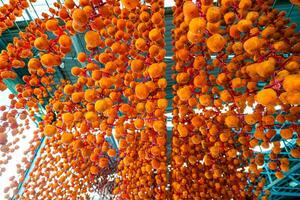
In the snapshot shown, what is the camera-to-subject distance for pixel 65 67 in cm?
673

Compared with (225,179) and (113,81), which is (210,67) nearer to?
(113,81)

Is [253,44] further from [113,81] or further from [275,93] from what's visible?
[113,81]

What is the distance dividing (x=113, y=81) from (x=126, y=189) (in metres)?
3.31

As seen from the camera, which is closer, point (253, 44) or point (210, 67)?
point (253, 44)

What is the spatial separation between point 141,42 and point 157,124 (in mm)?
700

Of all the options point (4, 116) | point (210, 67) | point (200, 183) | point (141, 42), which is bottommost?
point (200, 183)

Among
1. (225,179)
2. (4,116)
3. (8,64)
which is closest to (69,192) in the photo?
(4,116)

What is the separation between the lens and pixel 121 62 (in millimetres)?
2000

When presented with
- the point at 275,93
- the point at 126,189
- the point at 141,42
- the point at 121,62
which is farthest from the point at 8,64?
the point at 126,189

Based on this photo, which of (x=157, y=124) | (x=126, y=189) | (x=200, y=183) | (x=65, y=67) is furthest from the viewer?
(x=65, y=67)

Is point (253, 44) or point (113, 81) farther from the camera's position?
point (113, 81)

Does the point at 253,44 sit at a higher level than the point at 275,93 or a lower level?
higher

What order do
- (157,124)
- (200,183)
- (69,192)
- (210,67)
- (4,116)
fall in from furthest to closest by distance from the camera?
(69,192), (200,183), (4,116), (210,67), (157,124)

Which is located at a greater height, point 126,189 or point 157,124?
point 157,124
